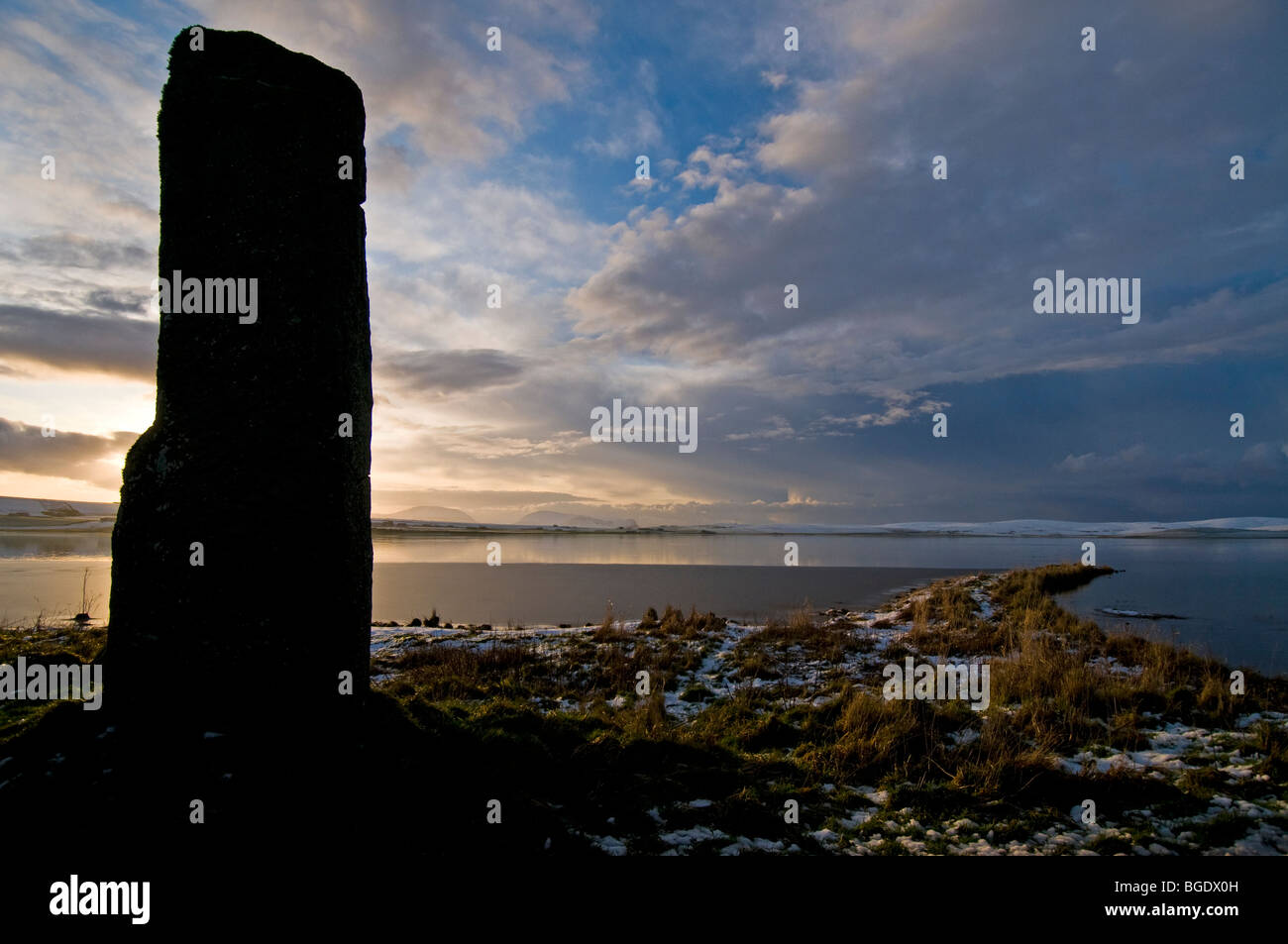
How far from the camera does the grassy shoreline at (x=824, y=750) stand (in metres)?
4.24

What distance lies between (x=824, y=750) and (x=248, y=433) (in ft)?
17.1

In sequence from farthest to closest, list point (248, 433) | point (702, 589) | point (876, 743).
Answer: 1. point (702, 589)
2. point (876, 743)
3. point (248, 433)

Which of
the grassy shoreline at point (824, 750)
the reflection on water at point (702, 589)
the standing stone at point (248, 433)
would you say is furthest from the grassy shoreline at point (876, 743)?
the reflection on water at point (702, 589)

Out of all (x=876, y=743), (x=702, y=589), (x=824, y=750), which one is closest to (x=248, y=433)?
(x=824, y=750)

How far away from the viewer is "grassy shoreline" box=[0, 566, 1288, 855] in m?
4.24

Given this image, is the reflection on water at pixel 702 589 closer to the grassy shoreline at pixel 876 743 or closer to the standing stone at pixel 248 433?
the grassy shoreline at pixel 876 743

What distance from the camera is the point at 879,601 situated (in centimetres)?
2066

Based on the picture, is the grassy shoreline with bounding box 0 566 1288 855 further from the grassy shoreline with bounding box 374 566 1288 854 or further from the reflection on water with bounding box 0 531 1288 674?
the reflection on water with bounding box 0 531 1288 674

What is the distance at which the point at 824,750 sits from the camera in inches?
231

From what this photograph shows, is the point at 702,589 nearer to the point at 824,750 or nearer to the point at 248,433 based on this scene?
the point at 824,750

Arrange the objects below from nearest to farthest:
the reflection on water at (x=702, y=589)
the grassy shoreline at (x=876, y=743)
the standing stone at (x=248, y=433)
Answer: the standing stone at (x=248, y=433), the grassy shoreline at (x=876, y=743), the reflection on water at (x=702, y=589)

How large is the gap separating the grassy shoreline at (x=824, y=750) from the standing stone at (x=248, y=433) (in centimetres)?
66
